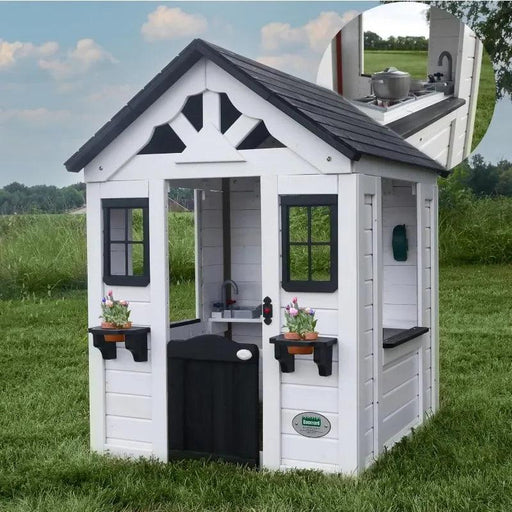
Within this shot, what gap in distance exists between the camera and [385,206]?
712cm

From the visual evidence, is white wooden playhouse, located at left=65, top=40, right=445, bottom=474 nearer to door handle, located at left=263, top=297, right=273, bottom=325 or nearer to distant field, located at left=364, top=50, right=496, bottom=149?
door handle, located at left=263, top=297, right=273, bottom=325

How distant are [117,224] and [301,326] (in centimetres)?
157

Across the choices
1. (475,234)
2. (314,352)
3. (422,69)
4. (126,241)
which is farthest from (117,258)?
(475,234)

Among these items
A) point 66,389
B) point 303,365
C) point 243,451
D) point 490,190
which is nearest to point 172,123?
point 303,365

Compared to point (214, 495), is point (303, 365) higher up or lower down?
higher up

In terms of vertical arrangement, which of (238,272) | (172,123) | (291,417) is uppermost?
(172,123)

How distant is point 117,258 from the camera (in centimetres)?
601

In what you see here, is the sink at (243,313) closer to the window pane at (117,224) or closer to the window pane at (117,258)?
the window pane at (117,258)

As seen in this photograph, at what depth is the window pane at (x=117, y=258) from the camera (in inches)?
236

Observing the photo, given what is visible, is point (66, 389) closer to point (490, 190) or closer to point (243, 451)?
point (243, 451)

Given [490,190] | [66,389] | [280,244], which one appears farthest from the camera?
[490,190]

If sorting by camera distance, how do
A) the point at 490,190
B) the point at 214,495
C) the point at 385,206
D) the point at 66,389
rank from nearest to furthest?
the point at 214,495, the point at 385,206, the point at 66,389, the point at 490,190

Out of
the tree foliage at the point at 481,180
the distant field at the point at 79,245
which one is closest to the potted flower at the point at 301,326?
the distant field at the point at 79,245

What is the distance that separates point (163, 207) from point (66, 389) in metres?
3.39
